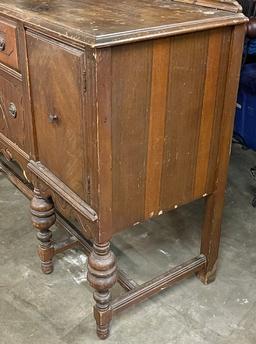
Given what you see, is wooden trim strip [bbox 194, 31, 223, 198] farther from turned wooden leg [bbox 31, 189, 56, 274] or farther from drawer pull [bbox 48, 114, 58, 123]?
turned wooden leg [bbox 31, 189, 56, 274]

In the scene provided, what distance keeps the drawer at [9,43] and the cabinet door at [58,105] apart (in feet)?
0.27

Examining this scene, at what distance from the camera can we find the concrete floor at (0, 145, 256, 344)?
151 cm

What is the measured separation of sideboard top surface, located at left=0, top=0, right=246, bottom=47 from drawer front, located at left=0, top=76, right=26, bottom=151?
232mm

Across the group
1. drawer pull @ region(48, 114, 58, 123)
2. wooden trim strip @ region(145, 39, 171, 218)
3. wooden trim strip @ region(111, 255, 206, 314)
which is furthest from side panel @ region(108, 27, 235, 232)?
wooden trim strip @ region(111, 255, 206, 314)

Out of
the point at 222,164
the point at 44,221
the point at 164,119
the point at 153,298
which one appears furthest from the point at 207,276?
the point at 164,119

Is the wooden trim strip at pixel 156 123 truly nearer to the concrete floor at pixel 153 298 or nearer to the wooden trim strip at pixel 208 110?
the wooden trim strip at pixel 208 110

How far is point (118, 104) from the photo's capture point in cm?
109

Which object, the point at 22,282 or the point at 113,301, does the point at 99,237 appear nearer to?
the point at 113,301

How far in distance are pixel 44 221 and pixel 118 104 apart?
26.0 inches

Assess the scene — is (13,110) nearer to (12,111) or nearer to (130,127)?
(12,111)

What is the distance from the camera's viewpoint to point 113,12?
1229mm

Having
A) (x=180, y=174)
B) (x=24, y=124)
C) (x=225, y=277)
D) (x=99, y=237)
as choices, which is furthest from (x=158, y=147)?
(x=225, y=277)

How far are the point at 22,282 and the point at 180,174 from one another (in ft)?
2.57

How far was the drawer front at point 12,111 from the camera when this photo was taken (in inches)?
55.4
